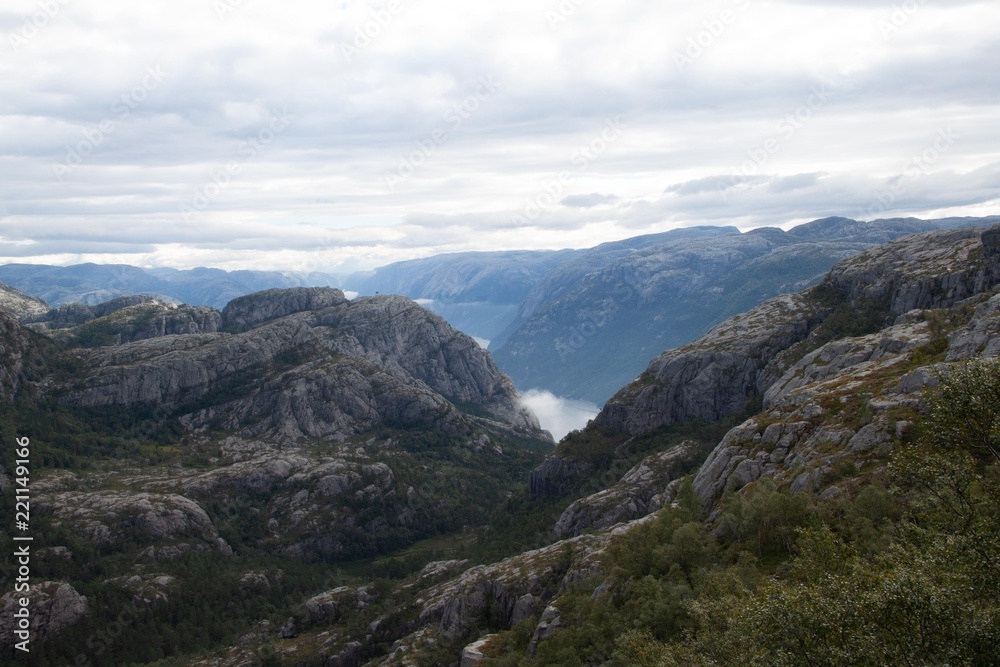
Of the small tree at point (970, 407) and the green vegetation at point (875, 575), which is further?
the small tree at point (970, 407)

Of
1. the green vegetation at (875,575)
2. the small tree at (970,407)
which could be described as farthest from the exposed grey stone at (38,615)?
the small tree at (970,407)

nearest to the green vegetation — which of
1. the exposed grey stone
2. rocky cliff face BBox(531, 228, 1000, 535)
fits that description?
rocky cliff face BBox(531, 228, 1000, 535)

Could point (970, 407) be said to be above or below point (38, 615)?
above

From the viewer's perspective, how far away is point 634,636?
64.9 m

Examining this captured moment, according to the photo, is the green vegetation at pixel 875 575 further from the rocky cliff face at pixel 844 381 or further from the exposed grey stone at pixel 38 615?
the exposed grey stone at pixel 38 615

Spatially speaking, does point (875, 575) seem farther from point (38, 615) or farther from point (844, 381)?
point (38, 615)

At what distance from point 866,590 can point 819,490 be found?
47.2 metres

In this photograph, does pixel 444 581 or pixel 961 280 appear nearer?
pixel 961 280

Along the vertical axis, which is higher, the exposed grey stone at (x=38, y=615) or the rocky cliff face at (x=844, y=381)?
the rocky cliff face at (x=844, y=381)

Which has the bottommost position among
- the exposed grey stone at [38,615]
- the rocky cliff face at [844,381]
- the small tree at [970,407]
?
the exposed grey stone at [38,615]

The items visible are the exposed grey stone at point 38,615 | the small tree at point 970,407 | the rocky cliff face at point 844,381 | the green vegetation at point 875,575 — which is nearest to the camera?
the green vegetation at point 875,575

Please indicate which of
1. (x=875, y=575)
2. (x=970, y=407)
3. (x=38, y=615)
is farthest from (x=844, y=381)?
(x=38, y=615)

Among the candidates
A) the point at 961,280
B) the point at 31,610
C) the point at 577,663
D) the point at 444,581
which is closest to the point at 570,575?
the point at 577,663

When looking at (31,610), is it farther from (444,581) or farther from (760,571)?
(760,571)
